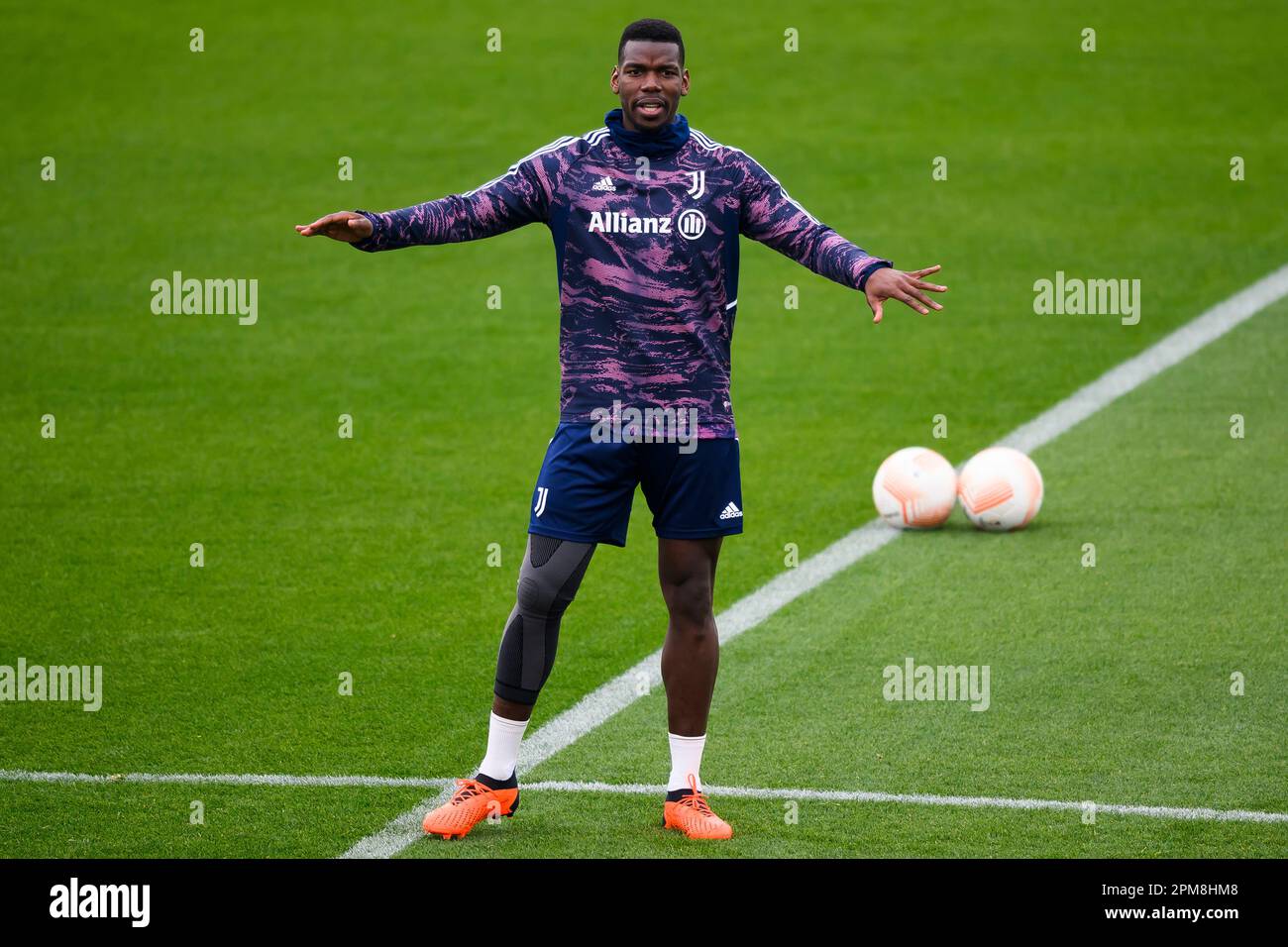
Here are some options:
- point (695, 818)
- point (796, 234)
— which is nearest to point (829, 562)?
point (695, 818)

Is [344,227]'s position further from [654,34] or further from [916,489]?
[916,489]

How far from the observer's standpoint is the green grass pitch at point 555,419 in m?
6.39

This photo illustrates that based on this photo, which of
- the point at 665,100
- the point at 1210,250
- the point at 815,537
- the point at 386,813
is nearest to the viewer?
the point at 665,100

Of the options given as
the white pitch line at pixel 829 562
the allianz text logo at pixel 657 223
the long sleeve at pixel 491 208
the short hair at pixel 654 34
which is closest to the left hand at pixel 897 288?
the allianz text logo at pixel 657 223

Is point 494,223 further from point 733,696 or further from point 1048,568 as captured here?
point 1048,568

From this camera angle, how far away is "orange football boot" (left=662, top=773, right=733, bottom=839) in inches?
224

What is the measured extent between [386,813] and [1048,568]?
432 centimetres

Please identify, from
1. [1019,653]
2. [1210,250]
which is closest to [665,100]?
[1019,653]

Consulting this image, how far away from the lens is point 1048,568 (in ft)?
29.6

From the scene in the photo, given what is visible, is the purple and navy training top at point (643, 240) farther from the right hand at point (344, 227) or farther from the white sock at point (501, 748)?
the white sock at point (501, 748)

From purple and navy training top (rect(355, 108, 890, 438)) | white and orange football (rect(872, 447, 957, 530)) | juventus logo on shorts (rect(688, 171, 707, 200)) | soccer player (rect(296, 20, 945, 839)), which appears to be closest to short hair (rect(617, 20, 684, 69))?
soccer player (rect(296, 20, 945, 839))

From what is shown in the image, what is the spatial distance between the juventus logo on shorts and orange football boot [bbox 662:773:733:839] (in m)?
1.89

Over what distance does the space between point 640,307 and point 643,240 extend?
0.21m

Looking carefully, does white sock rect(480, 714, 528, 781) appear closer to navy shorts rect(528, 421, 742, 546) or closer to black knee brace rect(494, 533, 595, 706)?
black knee brace rect(494, 533, 595, 706)
